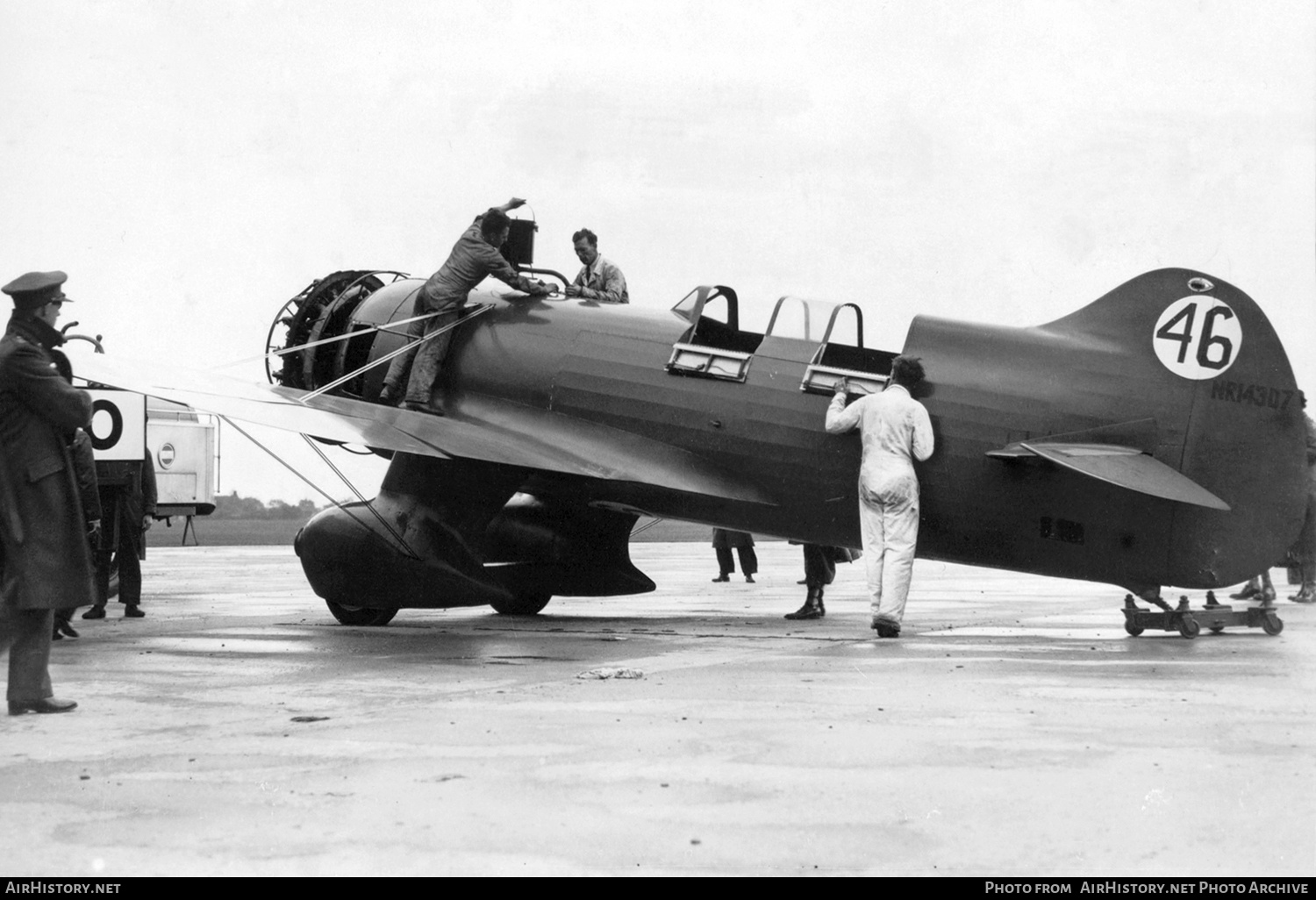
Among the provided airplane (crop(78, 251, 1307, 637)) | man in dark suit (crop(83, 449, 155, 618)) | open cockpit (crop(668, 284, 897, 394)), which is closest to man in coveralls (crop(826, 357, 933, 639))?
airplane (crop(78, 251, 1307, 637))

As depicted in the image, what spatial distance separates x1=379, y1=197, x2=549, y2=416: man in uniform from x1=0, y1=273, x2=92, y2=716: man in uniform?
4.78 meters

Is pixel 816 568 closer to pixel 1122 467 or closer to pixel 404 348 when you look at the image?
pixel 1122 467

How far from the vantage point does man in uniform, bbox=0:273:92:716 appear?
673cm

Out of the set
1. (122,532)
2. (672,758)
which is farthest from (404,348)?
(672,758)

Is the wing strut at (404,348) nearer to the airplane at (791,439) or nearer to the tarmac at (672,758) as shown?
the airplane at (791,439)

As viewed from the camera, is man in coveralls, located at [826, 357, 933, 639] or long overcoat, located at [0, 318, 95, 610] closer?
long overcoat, located at [0, 318, 95, 610]

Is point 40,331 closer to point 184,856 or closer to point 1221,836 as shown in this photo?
point 184,856

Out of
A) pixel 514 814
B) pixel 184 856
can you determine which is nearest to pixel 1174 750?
pixel 514 814

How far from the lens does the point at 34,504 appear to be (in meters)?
6.88

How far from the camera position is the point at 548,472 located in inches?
410

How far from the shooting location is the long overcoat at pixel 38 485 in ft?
22.2

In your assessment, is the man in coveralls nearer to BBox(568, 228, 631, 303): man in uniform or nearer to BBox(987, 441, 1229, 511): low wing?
BBox(987, 441, 1229, 511): low wing

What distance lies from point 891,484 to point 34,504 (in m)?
5.37
